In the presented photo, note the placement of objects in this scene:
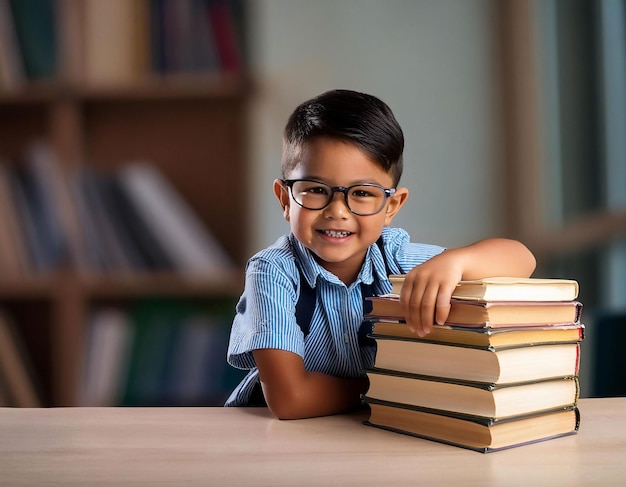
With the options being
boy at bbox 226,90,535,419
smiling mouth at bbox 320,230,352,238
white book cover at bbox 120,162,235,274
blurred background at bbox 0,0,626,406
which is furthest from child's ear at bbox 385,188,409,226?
white book cover at bbox 120,162,235,274

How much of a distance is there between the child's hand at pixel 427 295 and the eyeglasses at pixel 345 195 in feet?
0.73

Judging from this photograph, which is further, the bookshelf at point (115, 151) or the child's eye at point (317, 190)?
the bookshelf at point (115, 151)

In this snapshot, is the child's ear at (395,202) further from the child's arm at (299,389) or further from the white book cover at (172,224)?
the white book cover at (172,224)

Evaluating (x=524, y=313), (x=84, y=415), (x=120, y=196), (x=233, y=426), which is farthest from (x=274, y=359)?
(x=120, y=196)

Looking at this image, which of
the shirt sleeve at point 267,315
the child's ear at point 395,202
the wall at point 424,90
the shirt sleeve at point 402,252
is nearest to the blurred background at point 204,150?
the wall at point 424,90

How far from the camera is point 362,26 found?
108 inches

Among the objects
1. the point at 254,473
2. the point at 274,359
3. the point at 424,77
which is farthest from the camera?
the point at 424,77

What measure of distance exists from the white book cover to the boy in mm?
1321

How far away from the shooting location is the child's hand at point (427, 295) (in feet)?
2.60

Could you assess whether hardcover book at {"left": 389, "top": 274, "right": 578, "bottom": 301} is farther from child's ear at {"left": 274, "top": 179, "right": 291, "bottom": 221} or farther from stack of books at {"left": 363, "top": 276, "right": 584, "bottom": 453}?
child's ear at {"left": 274, "top": 179, "right": 291, "bottom": 221}

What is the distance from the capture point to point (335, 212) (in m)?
1.04

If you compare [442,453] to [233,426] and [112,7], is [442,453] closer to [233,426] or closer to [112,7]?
[233,426]

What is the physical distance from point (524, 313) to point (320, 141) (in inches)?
16.0

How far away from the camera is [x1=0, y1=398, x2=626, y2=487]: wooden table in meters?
0.68
